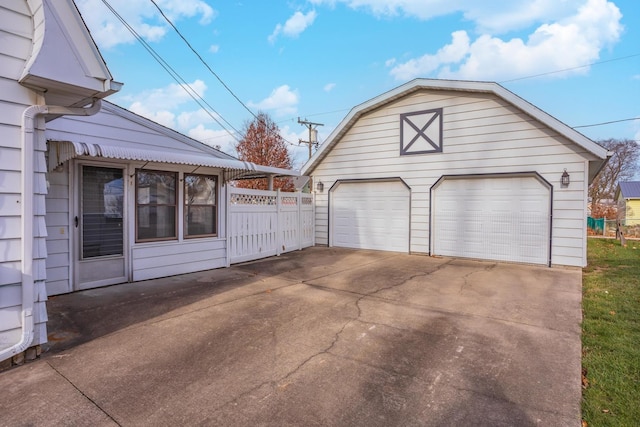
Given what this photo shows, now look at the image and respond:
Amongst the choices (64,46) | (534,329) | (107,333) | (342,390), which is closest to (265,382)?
(342,390)

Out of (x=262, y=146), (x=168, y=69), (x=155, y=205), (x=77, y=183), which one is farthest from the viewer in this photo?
(x=262, y=146)

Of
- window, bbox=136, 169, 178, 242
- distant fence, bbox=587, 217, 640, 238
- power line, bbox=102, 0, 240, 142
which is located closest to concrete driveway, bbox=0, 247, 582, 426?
window, bbox=136, 169, 178, 242

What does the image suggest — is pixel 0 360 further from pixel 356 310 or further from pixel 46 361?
pixel 356 310

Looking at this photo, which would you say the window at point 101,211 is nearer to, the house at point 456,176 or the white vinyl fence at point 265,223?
the white vinyl fence at point 265,223

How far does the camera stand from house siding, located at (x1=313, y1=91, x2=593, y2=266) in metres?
7.84

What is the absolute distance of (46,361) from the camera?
322cm

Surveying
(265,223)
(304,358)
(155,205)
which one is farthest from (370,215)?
(304,358)

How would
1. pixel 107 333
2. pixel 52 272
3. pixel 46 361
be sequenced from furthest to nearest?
pixel 52 272 → pixel 107 333 → pixel 46 361

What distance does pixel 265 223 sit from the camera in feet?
30.5

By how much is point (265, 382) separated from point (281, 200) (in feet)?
24.0

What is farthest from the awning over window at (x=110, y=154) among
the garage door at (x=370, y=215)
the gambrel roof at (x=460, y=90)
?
the garage door at (x=370, y=215)

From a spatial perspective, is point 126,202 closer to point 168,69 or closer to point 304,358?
point 304,358

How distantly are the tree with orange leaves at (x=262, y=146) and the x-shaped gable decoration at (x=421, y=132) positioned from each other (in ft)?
39.3

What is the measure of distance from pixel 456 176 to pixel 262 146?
48.1 feet
